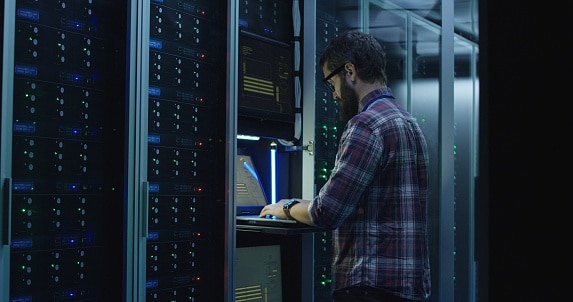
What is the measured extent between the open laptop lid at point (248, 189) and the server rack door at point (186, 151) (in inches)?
18.1

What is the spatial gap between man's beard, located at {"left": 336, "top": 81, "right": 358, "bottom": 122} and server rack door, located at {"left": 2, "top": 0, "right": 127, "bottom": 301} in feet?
2.50

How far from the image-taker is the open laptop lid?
3.12 metres

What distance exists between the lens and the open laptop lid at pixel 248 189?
3115 millimetres

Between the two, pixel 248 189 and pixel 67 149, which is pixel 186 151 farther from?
pixel 248 189

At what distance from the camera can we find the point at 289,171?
3283 millimetres

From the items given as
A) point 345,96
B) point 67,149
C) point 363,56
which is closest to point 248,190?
point 345,96

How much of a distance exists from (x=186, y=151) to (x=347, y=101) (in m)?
0.64

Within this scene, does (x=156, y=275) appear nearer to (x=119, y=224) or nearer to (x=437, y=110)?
(x=119, y=224)

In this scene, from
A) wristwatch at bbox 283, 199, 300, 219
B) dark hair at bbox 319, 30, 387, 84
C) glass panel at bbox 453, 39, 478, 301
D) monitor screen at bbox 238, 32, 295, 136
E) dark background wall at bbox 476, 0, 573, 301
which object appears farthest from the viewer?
glass panel at bbox 453, 39, 478, 301

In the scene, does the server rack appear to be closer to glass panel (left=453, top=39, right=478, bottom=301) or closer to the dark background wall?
the dark background wall

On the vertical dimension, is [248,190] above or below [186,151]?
below

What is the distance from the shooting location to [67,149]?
2.15 meters

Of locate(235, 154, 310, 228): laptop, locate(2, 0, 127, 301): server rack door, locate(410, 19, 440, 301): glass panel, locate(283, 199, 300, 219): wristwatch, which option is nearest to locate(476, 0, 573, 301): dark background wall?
locate(2, 0, 127, 301): server rack door

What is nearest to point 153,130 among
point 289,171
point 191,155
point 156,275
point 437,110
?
point 191,155
